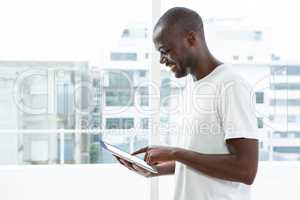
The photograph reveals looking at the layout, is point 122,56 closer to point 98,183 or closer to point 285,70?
point 98,183

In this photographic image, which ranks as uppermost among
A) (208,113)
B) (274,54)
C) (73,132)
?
(274,54)

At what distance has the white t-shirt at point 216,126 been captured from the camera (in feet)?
3.34

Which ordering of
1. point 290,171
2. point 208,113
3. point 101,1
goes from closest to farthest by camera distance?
point 208,113 → point 101,1 → point 290,171

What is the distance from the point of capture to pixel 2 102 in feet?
9.78

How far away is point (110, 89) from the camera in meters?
3.02

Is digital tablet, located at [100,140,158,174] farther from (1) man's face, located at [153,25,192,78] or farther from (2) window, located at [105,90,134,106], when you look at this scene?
(2) window, located at [105,90,134,106]

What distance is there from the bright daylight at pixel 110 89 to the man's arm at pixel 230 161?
161 cm

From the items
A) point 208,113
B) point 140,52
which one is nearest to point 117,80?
point 140,52

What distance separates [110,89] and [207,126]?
2.00 metres

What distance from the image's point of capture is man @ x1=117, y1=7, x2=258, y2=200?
3.33 ft

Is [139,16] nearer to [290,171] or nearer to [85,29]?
[85,29]

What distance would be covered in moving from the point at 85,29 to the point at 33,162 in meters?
1.14

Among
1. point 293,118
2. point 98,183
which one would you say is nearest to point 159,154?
point 98,183

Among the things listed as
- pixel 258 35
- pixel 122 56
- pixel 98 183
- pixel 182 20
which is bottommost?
pixel 98 183
